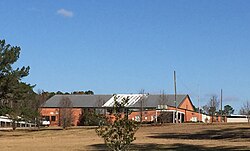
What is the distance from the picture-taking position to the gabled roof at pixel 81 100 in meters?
109

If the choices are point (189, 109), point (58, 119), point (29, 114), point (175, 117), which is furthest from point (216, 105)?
point (29, 114)

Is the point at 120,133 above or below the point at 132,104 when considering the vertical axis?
below

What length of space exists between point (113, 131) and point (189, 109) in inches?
3925

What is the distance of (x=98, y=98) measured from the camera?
11019 cm

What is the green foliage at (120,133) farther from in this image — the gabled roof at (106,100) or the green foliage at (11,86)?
the gabled roof at (106,100)

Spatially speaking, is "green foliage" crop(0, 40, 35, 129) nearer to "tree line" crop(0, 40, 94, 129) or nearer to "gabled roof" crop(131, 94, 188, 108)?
"tree line" crop(0, 40, 94, 129)

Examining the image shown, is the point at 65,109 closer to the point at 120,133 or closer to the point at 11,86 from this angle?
the point at 11,86

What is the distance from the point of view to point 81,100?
112125 mm

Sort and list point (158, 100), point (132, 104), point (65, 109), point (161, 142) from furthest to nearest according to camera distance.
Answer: point (158, 100)
point (65, 109)
point (132, 104)
point (161, 142)

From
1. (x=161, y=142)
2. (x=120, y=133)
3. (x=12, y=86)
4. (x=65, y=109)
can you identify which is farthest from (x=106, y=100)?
(x=120, y=133)

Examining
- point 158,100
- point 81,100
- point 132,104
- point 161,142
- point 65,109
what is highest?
point 81,100

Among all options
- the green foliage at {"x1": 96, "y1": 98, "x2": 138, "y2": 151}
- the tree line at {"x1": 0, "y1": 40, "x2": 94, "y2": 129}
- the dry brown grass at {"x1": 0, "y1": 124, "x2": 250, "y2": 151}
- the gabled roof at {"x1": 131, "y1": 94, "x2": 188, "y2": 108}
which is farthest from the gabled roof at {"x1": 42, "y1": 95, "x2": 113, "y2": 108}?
the green foliage at {"x1": 96, "y1": 98, "x2": 138, "y2": 151}

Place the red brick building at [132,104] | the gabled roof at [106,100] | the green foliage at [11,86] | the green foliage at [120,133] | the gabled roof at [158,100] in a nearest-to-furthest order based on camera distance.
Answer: the green foliage at [120,133] → the green foliage at [11,86] → the red brick building at [132,104] → the gabled roof at [158,100] → the gabled roof at [106,100]

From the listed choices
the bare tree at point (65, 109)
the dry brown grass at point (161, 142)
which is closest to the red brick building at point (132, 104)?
the bare tree at point (65, 109)
